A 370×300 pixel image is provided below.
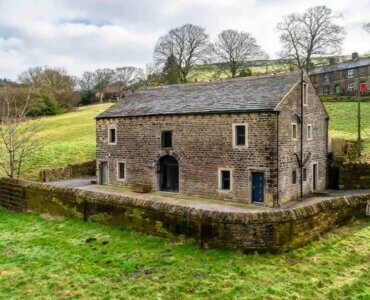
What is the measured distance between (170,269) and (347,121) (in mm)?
36873

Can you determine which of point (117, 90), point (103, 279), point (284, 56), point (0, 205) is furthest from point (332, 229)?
point (117, 90)

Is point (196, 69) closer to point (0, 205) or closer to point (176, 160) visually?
point (176, 160)

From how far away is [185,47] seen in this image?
62625 millimetres

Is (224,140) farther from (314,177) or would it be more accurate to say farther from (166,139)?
(314,177)

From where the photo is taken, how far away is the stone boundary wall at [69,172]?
29955 mm

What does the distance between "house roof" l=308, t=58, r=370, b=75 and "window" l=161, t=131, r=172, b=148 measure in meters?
50.3

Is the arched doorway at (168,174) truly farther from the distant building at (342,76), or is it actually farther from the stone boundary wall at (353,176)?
the distant building at (342,76)

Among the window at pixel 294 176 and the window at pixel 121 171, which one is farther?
the window at pixel 121 171

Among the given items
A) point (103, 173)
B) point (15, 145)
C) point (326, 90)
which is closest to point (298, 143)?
point (103, 173)

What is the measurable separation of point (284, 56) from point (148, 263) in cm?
5325

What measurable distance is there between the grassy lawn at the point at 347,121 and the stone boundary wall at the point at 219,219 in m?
15.3

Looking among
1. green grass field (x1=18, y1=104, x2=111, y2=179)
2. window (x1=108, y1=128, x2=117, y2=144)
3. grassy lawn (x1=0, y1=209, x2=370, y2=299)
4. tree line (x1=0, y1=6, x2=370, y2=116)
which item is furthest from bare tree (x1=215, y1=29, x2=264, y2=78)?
grassy lawn (x1=0, y1=209, x2=370, y2=299)

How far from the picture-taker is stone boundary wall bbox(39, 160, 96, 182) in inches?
1179

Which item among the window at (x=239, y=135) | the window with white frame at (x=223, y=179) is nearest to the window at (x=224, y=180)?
the window with white frame at (x=223, y=179)
